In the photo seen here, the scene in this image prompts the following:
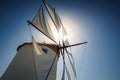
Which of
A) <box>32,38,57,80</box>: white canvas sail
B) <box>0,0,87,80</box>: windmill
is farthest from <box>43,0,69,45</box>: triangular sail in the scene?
<box>32,38,57,80</box>: white canvas sail

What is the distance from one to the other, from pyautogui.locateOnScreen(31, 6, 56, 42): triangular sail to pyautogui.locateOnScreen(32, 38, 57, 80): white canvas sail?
2.11m

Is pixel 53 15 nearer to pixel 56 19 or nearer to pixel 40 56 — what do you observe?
pixel 56 19

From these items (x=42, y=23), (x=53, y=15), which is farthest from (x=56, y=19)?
(x=42, y=23)

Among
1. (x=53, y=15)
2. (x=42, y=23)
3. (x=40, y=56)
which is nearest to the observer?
(x=40, y=56)

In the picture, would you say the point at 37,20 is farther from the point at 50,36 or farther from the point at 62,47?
the point at 62,47

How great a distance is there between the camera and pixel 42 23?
63.4ft

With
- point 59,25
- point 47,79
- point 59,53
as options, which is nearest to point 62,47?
point 59,53

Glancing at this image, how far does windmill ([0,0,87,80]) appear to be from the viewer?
16.8 m

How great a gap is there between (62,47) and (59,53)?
83 centimetres

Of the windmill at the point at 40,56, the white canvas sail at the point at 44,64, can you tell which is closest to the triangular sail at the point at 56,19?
the windmill at the point at 40,56

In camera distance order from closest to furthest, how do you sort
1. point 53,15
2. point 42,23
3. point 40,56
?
point 40,56 → point 42,23 → point 53,15

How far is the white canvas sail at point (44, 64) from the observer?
1631cm

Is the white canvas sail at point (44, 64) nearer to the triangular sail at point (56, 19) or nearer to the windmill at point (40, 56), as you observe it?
the windmill at point (40, 56)

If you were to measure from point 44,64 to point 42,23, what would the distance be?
4.42 meters
